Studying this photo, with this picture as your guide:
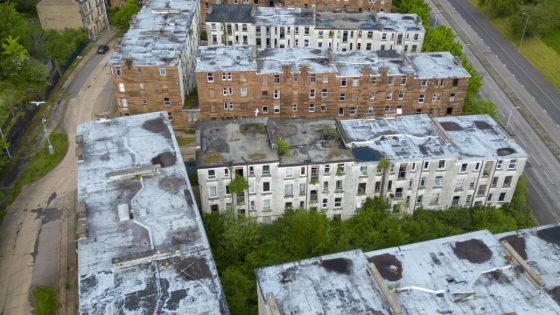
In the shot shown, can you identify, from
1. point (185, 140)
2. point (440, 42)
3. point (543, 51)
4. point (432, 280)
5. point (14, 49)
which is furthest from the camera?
point (543, 51)

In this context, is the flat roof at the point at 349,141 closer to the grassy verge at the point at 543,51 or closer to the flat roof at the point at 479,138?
the flat roof at the point at 479,138

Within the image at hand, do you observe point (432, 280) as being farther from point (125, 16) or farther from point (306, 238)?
point (125, 16)

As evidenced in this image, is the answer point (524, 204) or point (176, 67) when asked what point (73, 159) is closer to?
point (176, 67)

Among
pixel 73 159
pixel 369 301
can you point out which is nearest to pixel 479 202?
pixel 369 301

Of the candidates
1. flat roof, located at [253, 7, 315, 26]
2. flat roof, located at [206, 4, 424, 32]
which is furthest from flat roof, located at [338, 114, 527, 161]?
flat roof, located at [253, 7, 315, 26]

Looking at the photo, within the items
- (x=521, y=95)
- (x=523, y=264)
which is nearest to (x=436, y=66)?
(x=521, y=95)

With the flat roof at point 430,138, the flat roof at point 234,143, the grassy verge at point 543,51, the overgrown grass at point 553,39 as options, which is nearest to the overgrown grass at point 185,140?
the flat roof at point 234,143
